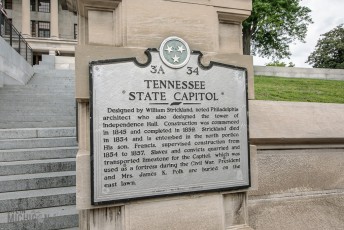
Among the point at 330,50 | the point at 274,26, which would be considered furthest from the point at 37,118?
the point at 330,50

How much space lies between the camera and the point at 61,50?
131ft

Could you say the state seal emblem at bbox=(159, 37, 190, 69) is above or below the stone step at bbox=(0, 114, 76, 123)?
above

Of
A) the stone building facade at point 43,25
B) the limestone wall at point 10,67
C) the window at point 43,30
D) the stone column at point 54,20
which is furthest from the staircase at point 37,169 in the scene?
the window at point 43,30

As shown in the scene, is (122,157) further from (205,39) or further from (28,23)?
(28,23)

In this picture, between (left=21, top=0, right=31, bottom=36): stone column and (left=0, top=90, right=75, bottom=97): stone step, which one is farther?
(left=21, top=0, right=31, bottom=36): stone column

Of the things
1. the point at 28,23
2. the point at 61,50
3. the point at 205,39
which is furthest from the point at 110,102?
the point at 28,23

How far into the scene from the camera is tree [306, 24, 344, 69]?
42806 mm

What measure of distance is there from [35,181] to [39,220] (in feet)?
2.80

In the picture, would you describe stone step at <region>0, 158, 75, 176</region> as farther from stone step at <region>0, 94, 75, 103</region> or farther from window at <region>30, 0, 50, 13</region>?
window at <region>30, 0, 50, 13</region>

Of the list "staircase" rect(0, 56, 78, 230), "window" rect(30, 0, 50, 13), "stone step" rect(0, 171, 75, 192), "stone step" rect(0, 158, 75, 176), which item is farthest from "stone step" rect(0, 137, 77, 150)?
"window" rect(30, 0, 50, 13)

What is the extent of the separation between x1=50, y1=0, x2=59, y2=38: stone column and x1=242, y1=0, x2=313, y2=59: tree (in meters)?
28.0

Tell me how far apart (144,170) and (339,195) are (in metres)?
3.00

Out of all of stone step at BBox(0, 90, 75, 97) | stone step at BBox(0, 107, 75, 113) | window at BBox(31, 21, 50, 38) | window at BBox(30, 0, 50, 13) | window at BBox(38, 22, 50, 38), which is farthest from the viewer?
window at BBox(30, 0, 50, 13)

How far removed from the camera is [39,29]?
43.3 meters
